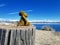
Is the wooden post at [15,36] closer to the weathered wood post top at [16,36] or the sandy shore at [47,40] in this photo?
the weathered wood post top at [16,36]

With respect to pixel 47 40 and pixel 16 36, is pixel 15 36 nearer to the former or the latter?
pixel 16 36

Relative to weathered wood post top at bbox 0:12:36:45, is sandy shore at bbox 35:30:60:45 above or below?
below

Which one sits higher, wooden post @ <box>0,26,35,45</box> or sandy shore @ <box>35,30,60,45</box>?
wooden post @ <box>0,26,35,45</box>

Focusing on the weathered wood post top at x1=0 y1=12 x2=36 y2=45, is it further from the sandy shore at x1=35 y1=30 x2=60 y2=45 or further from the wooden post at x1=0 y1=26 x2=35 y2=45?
the sandy shore at x1=35 y1=30 x2=60 y2=45

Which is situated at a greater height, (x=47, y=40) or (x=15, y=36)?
(x=15, y=36)

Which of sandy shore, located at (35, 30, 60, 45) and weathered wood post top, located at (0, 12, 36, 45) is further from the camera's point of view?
sandy shore, located at (35, 30, 60, 45)

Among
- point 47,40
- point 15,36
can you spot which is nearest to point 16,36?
point 15,36

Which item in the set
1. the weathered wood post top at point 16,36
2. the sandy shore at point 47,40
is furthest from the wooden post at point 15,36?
the sandy shore at point 47,40

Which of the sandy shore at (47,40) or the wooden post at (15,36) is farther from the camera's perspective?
the sandy shore at (47,40)

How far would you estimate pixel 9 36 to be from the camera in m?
2.27

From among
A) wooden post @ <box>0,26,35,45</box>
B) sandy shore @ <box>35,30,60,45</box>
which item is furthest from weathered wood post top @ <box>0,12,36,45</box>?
sandy shore @ <box>35,30,60,45</box>

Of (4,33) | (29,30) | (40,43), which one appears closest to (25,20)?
(29,30)

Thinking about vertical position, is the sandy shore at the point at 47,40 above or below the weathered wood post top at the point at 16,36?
below

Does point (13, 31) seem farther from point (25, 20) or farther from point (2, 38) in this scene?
point (25, 20)
